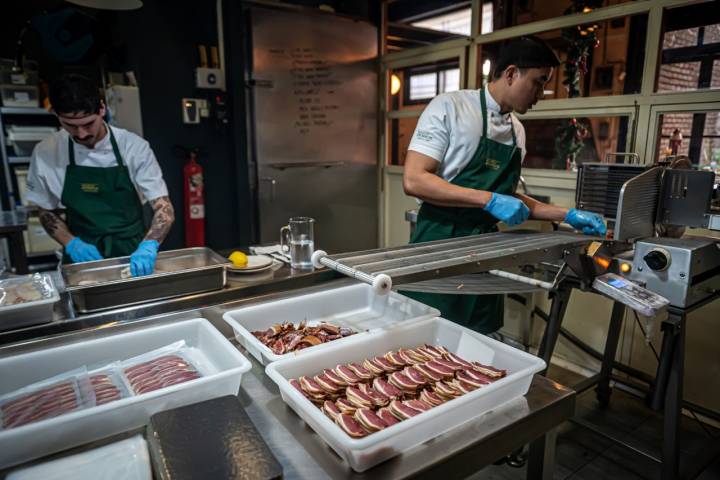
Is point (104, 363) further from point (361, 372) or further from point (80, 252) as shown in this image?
point (80, 252)

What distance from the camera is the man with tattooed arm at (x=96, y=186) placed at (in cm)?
225

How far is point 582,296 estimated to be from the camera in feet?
9.84

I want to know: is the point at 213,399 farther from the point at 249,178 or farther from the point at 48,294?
the point at 249,178

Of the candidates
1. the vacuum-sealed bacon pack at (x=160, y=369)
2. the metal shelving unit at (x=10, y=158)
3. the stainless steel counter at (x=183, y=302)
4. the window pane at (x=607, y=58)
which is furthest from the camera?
the metal shelving unit at (x=10, y=158)

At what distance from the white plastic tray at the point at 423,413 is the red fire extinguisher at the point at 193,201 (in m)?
2.92

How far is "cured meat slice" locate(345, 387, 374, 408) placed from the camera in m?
0.95

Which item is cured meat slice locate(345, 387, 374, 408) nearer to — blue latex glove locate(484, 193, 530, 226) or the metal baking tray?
the metal baking tray

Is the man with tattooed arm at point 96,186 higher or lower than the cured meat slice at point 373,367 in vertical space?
higher

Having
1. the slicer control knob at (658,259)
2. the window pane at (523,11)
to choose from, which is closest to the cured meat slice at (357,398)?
the slicer control knob at (658,259)

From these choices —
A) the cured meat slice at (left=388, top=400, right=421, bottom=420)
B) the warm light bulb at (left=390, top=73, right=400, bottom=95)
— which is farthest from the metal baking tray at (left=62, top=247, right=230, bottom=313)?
the warm light bulb at (left=390, top=73, right=400, bottom=95)

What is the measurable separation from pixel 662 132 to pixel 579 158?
19.7 inches

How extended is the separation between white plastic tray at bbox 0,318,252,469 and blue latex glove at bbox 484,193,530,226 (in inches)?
45.7

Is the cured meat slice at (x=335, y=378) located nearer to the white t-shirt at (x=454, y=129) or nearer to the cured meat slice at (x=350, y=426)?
the cured meat slice at (x=350, y=426)

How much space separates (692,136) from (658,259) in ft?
4.25
